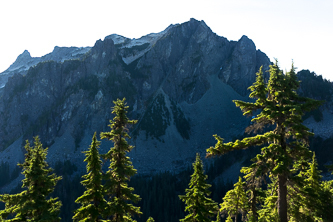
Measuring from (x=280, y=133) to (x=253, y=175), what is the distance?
2864mm

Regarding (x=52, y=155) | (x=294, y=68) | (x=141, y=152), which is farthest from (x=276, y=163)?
(x=52, y=155)

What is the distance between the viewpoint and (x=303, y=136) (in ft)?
43.6

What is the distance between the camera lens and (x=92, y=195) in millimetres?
19953

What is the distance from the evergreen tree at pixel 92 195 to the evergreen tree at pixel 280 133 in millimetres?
10514

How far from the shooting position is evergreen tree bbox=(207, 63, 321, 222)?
1331 centimetres

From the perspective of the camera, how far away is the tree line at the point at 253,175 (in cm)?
1362

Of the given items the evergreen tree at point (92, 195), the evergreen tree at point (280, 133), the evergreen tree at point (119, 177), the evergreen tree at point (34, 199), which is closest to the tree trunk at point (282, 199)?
the evergreen tree at point (280, 133)

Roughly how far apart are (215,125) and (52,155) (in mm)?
118457

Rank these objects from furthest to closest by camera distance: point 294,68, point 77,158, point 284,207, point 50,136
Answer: point 50,136
point 77,158
point 294,68
point 284,207

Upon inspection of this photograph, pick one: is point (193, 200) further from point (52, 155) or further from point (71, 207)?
point (52, 155)

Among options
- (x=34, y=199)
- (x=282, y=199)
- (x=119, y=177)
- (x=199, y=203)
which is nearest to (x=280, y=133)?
(x=282, y=199)

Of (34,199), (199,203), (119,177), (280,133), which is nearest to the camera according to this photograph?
(280,133)

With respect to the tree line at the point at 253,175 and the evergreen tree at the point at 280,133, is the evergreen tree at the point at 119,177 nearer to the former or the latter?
the tree line at the point at 253,175

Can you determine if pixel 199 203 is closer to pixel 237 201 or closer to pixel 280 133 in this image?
pixel 237 201
